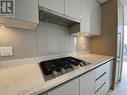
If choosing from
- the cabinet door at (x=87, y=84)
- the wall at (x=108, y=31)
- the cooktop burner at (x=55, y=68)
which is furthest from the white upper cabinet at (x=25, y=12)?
the wall at (x=108, y=31)

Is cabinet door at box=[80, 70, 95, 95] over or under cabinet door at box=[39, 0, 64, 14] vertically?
under

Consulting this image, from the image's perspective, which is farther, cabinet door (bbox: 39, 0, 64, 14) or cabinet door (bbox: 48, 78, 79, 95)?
cabinet door (bbox: 39, 0, 64, 14)

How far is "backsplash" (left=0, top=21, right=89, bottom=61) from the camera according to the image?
1123 millimetres

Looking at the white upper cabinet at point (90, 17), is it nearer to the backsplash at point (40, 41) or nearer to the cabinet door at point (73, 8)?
the cabinet door at point (73, 8)

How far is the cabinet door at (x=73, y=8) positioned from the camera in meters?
1.35

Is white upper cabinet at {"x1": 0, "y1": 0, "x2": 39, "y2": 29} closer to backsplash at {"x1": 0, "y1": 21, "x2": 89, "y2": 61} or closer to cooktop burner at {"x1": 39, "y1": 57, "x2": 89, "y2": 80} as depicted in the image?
backsplash at {"x1": 0, "y1": 21, "x2": 89, "y2": 61}

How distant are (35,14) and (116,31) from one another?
2041 millimetres

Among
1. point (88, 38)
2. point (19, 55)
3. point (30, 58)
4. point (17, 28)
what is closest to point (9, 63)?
point (19, 55)

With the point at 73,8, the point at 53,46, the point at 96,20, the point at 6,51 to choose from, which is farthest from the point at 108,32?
the point at 6,51

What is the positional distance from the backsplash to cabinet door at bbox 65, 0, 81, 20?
352 millimetres

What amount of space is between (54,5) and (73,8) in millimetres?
414

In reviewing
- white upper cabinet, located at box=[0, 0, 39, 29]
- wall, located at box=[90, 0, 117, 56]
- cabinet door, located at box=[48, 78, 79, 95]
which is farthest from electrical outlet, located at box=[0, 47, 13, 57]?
wall, located at box=[90, 0, 117, 56]

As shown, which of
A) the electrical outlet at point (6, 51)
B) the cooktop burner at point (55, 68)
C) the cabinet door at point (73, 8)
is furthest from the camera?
the cabinet door at point (73, 8)

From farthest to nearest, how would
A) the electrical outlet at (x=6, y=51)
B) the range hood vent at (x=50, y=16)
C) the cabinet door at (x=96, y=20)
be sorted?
the cabinet door at (x=96, y=20)
the range hood vent at (x=50, y=16)
the electrical outlet at (x=6, y=51)
